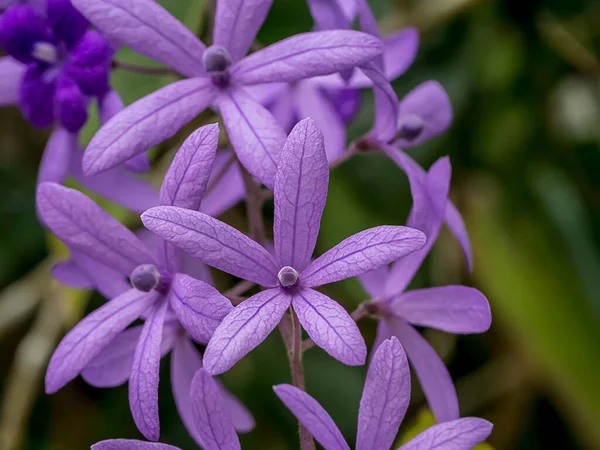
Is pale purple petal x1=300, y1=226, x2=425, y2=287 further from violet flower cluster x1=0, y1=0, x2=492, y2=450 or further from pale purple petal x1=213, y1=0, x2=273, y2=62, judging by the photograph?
pale purple petal x1=213, y1=0, x2=273, y2=62

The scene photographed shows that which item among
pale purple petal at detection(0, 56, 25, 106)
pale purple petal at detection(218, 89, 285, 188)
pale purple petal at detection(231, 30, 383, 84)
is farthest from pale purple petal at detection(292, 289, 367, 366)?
pale purple petal at detection(0, 56, 25, 106)

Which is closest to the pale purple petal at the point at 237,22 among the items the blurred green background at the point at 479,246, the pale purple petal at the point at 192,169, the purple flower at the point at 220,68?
the purple flower at the point at 220,68

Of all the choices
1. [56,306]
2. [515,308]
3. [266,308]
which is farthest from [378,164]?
[266,308]

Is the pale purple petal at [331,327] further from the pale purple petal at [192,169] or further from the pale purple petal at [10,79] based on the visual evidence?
the pale purple petal at [10,79]

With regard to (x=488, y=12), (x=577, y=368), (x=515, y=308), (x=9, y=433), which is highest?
(x=488, y=12)

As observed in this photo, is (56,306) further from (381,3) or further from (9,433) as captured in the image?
(381,3)

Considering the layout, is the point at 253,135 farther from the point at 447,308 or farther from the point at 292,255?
the point at 447,308

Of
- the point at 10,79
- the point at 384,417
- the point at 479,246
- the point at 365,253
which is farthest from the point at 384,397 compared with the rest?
the point at 479,246
